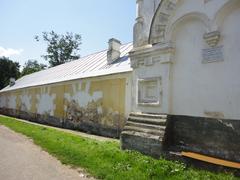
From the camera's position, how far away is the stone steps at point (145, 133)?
19.4 feet

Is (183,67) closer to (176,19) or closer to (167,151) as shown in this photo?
(176,19)

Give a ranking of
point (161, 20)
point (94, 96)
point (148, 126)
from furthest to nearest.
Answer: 1. point (94, 96)
2. point (161, 20)
3. point (148, 126)

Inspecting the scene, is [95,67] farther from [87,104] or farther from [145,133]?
[145,133]

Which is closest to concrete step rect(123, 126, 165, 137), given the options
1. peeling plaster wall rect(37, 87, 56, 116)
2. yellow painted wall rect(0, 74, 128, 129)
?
yellow painted wall rect(0, 74, 128, 129)

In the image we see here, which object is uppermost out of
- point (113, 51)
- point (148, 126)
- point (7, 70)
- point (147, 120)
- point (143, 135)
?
point (7, 70)

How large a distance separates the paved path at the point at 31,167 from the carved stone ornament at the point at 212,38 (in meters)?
4.05

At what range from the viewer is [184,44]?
6.18 meters

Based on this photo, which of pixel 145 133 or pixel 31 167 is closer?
pixel 31 167

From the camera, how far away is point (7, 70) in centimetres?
4897

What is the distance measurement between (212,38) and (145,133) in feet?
9.52

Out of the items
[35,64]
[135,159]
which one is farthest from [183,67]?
[35,64]

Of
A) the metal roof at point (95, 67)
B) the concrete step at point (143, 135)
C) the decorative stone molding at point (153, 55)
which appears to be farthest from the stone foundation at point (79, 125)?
the decorative stone molding at point (153, 55)

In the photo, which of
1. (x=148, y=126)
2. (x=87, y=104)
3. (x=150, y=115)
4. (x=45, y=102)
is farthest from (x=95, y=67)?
(x=148, y=126)

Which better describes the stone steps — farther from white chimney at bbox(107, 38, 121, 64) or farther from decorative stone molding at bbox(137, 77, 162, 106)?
white chimney at bbox(107, 38, 121, 64)
